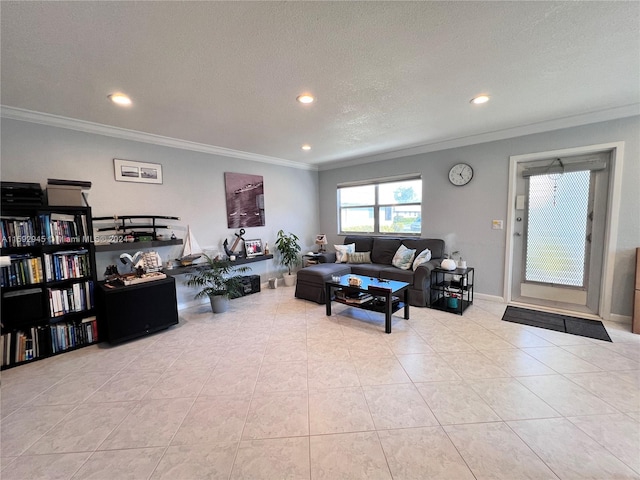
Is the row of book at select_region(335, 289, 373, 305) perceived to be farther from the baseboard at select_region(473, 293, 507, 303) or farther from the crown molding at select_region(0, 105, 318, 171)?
the crown molding at select_region(0, 105, 318, 171)

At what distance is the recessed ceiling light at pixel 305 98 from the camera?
2344 mm

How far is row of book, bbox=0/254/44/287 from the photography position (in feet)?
7.69

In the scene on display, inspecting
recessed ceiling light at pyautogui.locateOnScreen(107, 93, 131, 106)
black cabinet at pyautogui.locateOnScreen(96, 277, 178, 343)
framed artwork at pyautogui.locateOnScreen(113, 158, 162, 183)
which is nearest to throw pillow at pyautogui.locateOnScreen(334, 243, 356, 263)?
black cabinet at pyautogui.locateOnScreen(96, 277, 178, 343)

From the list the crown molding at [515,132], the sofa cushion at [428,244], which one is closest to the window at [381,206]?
the sofa cushion at [428,244]

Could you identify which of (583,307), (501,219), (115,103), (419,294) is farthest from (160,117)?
(583,307)

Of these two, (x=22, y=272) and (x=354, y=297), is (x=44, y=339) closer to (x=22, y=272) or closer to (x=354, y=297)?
(x=22, y=272)

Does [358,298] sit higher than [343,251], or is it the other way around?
[343,251]

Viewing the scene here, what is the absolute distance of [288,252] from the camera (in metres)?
5.00

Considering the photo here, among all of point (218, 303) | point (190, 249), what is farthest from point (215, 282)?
point (190, 249)

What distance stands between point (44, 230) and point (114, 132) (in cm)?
135

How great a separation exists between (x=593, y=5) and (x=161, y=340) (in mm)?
4220

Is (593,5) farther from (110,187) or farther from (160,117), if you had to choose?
(110,187)

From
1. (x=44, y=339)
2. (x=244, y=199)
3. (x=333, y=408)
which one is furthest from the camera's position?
(x=244, y=199)

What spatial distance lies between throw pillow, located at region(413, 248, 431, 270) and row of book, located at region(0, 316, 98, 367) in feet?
13.2
